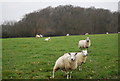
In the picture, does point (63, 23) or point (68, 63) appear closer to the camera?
point (68, 63)

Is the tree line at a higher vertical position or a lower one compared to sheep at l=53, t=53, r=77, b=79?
higher

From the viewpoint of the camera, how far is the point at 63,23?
261 feet

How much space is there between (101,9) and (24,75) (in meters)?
93.9

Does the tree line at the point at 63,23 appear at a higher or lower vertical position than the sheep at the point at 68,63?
higher

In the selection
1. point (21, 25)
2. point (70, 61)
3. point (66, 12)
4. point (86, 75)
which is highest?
point (66, 12)

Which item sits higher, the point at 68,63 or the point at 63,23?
the point at 63,23

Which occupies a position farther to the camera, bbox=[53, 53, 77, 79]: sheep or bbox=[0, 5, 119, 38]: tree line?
bbox=[0, 5, 119, 38]: tree line

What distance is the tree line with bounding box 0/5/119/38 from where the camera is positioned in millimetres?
63656

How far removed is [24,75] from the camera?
9008mm

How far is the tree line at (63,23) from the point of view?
6366 centimetres

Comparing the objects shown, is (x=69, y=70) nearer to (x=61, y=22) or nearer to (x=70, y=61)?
(x=70, y=61)

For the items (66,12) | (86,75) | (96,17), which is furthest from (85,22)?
(86,75)

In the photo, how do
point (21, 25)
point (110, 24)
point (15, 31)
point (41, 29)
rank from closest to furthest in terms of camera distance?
point (15, 31)
point (21, 25)
point (41, 29)
point (110, 24)

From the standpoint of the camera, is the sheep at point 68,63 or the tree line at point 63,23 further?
the tree line at point 63,23
